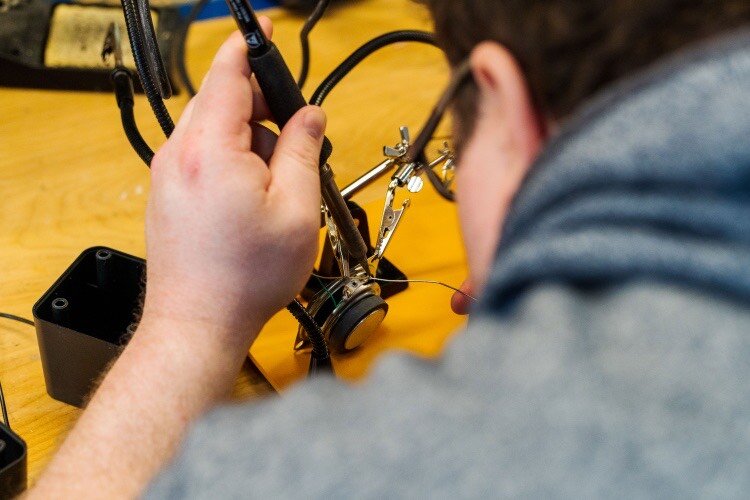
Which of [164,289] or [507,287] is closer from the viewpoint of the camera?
[507,287]

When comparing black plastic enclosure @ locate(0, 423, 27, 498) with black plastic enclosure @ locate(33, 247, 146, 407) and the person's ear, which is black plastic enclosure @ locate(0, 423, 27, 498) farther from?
the person's ear

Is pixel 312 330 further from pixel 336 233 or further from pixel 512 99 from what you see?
pixel 512 99

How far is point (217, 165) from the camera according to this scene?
1.54 ft

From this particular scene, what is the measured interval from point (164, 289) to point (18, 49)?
576 mm

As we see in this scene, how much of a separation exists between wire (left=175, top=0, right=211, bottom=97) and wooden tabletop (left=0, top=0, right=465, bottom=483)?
0.02m

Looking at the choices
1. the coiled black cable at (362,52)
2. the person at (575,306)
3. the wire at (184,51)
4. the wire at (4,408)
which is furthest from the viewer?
the wire at (184,51)

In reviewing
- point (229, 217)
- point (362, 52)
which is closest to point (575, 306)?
point (229, 217)

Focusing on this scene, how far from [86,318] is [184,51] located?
498 millimetres

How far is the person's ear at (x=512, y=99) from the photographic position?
342 millimetres

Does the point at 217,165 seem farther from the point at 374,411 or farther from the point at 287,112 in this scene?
the point at 374,411

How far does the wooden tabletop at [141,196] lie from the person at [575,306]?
16 cm

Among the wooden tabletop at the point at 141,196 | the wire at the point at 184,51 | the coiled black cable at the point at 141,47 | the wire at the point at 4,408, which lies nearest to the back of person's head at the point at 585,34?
the wooden tabletop at the point at 141,196

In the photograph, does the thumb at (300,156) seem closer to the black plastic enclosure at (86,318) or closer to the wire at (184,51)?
the black plastic enclosure at (86,318)

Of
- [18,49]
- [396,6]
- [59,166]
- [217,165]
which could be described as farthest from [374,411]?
[396,6]
